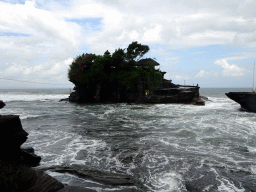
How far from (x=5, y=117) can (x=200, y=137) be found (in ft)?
32.7

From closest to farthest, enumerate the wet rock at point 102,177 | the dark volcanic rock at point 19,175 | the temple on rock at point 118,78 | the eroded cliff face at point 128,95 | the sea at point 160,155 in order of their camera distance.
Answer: the dark volcanic rock at point 19,175 < the wet rock at point 102,177 < the sea at point 160,155 < the eroded cliff face at point 128,95 < the temple on rock at point 118,78

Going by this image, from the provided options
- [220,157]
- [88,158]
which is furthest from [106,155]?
[220,157]

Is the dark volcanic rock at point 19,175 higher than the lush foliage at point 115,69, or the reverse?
the lush foliage at point 115,69

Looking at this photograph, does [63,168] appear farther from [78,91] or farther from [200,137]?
[78,91]

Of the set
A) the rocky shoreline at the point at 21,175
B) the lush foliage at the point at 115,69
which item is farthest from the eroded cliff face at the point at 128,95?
the rocky shoreline at the point at 21,175

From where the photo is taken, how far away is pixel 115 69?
3581 cm

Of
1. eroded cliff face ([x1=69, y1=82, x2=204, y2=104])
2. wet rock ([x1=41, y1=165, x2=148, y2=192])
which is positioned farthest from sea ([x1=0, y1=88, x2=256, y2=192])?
eroded cliff face ([x1=69, y1=82, x2=204, y2=104])

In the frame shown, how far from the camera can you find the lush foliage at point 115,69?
33.2 meters

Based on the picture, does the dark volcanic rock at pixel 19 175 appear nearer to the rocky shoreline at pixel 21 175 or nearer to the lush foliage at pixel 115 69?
the rocky shoreline at pixel 21 175

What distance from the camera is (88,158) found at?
7422 mm

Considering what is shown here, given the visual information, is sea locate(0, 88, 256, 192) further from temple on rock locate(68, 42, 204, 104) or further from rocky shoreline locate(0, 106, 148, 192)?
temple on rock locate(68, 42, 204, 104)

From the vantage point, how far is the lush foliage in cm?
3320

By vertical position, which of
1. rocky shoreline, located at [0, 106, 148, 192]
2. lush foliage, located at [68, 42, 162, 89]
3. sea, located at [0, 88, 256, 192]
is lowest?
sea, located at [0, 88, 256, 192]

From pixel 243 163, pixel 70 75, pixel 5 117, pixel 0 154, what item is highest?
pixel 70 75
